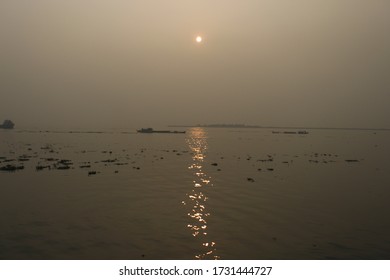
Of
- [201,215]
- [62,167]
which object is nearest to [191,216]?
[201,215]

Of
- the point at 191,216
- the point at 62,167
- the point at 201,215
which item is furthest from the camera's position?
the point at 62,167

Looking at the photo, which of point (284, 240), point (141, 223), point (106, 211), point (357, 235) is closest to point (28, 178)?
point (106, 211)

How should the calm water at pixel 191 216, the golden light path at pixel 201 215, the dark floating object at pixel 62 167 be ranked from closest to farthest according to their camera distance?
the golden light path at pixel 201 215
the calm water at pixel 191 216
the dark floating object at pixel 62 167

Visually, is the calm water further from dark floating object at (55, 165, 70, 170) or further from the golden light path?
dark floating object at (55, 165, 70, 170)

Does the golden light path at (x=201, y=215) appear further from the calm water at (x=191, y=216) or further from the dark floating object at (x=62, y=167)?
the dark floating object at (x=62, y=167)

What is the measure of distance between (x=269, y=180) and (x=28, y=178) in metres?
25.6

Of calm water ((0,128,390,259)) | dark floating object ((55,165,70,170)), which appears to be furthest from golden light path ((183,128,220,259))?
dark floating object ((55,165,70,170))

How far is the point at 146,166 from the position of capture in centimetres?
4850

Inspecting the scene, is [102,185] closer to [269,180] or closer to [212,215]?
[212,215]

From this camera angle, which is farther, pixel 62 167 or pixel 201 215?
pixel 62 167

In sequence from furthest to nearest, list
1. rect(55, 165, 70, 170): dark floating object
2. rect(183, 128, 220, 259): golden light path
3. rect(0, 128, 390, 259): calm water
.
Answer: rect(55, 165, 70, 170): dark floating object → rect(0, 128, 390, 259): calm water → rect(183, 128, 220, 259): golden light path

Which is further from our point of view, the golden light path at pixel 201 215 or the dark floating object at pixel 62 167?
the dark floating object at pixel 62 167

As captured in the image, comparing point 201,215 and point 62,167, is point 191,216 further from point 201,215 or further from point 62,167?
point 62,167

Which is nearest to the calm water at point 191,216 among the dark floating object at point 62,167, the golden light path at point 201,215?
the golden light path at point 201,215
